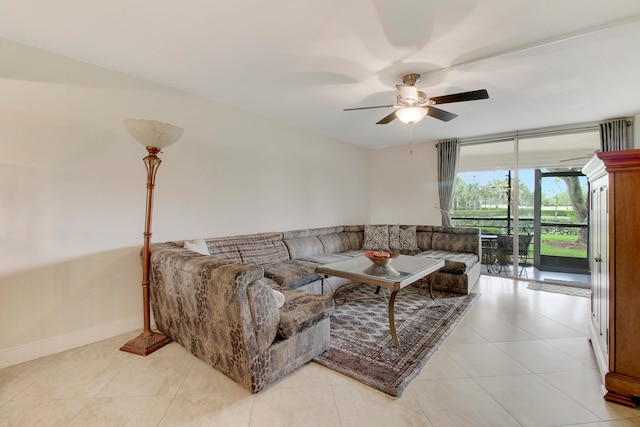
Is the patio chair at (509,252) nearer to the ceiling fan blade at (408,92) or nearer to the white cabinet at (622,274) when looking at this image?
the white cabinet at (622,274)

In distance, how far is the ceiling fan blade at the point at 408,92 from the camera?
2484 millimetres

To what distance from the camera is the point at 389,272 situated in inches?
109

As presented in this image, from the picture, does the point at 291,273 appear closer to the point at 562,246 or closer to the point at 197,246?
the point at 197,246

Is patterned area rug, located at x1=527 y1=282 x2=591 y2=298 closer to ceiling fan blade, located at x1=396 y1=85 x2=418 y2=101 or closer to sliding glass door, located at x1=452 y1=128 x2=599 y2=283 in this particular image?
sliding glass door, located at x1=452 y1=128 x2=599 y2=283

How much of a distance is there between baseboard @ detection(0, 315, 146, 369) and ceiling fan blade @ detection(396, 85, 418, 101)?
11.0ft

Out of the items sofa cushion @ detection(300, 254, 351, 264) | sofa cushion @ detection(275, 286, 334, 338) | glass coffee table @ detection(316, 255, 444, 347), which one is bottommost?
sofa cushion @ detection(275, 286, 334, 338)

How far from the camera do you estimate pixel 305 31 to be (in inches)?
79.5

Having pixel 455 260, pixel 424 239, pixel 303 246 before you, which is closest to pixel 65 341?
pixel 303 246

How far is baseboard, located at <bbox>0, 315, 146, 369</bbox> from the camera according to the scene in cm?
215

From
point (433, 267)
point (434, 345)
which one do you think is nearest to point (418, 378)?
point (434, 345)

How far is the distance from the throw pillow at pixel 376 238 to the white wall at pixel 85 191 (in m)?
2.43

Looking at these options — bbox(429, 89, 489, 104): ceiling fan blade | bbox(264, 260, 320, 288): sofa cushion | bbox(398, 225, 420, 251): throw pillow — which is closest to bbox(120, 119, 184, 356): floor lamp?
bbox(264, 260, 320, 288): sofa cushion

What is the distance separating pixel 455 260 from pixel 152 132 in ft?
13.0

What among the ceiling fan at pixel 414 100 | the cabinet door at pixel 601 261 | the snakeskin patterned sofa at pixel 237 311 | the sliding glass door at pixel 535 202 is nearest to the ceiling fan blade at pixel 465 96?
the ceiling fan at pixel 414 100
